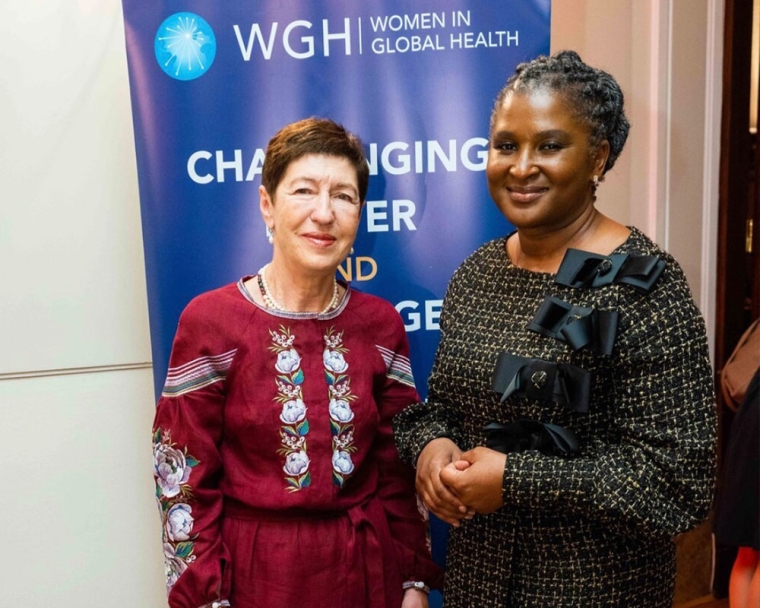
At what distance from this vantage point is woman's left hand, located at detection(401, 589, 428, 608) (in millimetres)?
1727

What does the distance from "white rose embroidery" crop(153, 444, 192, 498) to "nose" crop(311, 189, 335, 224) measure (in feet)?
1.78

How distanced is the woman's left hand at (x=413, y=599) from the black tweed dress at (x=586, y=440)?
4.0 inches

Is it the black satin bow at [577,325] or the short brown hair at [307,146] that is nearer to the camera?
the black satin bow at [577,325]

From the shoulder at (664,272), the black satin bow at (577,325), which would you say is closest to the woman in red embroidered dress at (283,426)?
the black satin bow at (577,325)

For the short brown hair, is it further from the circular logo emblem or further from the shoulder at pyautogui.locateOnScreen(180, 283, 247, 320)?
the circular logo emblem

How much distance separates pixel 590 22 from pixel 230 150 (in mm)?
1515

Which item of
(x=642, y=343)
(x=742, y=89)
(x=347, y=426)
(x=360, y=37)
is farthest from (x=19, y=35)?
(x=742, y=89)

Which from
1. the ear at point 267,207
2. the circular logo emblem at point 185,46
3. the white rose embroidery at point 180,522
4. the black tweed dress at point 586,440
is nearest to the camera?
the black tweed dress at point 586,440

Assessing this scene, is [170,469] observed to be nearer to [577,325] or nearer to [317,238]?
[317,238]

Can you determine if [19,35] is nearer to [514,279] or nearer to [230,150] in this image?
[230,150]

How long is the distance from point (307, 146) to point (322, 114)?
564mm

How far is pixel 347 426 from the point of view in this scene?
5.41 ft

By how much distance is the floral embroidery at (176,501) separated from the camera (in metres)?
1.58

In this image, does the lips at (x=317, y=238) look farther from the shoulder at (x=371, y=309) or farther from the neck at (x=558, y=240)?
the neck at (x=558, y=240)
